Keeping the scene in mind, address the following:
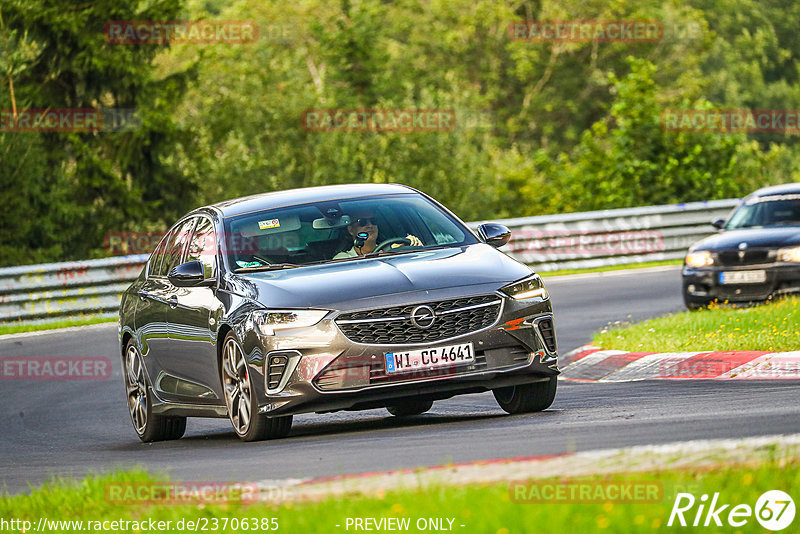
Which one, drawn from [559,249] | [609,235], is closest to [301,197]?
[559,249]

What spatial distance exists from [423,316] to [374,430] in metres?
1.21

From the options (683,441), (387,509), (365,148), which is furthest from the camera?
(365,148)

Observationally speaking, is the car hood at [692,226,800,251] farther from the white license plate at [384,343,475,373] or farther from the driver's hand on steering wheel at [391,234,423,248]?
the white license plate at [384,343,475,373]

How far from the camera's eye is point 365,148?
39.3m

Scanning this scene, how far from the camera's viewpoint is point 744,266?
661 inches

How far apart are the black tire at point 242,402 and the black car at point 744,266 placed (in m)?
8.55

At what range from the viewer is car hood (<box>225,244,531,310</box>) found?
891 centimetres

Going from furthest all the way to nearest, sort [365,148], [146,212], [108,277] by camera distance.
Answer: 1. [365,148]
2. [146,212]
3. [108,277]

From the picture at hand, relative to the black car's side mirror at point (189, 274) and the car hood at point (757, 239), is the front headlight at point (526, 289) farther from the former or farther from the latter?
the car hood at point (757, 239)

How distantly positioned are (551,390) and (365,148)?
1175 inches

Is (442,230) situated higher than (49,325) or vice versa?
(442,230)

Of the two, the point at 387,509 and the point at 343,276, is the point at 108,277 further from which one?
the point at 387,509

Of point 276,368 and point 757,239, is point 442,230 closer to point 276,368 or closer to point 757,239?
point 276,368

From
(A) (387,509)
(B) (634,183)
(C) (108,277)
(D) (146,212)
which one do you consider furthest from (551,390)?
(D) (146,212)
